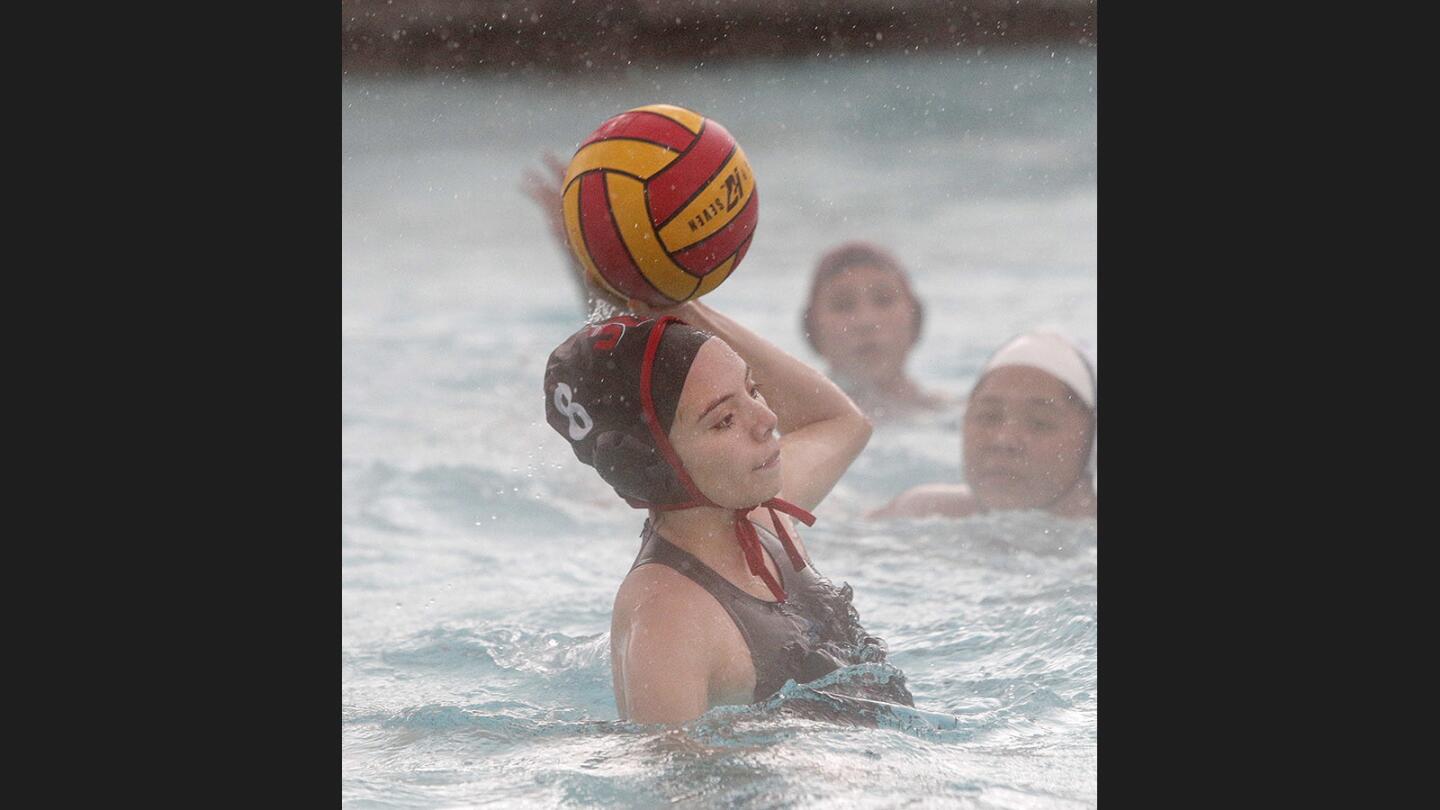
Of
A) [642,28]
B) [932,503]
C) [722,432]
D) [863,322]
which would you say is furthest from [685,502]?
[863,322]

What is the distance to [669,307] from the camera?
11.1 ft

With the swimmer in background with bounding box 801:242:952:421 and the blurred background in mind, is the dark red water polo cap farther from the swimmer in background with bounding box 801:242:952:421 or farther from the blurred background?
the swimmer in background with bounding box 801:242:952:421

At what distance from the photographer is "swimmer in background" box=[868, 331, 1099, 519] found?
17.8 feet

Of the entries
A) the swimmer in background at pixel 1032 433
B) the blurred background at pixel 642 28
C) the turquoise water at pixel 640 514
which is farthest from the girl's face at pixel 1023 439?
the blurred background at pixel 642 28

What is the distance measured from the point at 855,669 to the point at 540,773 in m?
0.74

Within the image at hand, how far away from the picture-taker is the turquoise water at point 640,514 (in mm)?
3396

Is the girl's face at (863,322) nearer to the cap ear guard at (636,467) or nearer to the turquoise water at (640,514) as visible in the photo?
the turquoise water at (640,514)

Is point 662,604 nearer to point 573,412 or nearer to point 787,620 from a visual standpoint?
point 787,620

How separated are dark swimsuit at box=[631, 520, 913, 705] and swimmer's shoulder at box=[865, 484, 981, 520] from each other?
2.41m

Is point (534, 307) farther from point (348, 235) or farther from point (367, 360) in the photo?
point (348, 235)

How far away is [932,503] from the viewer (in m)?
5.98

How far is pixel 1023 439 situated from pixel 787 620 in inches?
98.2

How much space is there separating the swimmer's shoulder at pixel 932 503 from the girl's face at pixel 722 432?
2769mm

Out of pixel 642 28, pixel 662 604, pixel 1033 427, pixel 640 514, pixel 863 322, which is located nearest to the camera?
pixel 662 604
